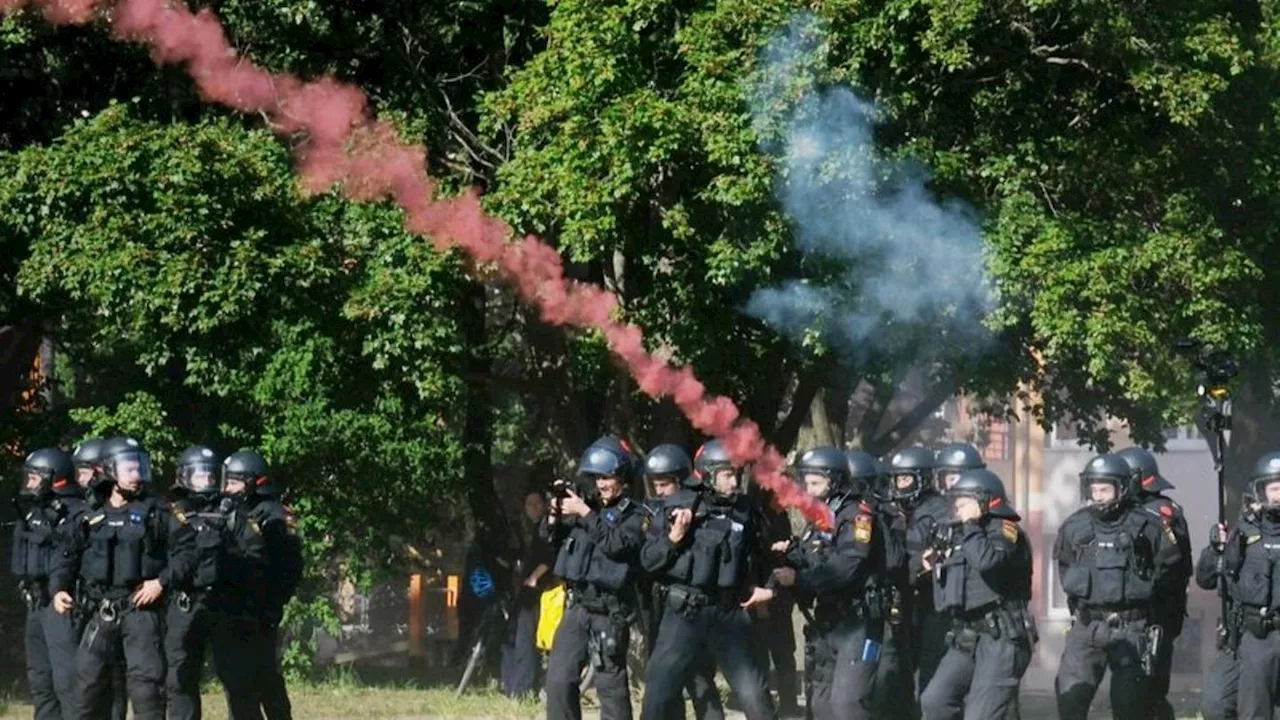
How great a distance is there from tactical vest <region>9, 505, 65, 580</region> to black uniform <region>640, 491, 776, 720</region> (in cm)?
373

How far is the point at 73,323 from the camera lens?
23.0 m

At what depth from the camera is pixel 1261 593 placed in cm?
1422

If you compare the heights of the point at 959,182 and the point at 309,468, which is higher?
the point at 959,182

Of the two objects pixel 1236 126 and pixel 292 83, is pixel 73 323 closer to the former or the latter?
pixel 292 83

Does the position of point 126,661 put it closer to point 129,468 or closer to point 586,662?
point 129,468

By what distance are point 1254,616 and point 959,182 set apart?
518 cm

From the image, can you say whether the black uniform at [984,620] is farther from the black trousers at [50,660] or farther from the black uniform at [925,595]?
the black trousers at [50,660]

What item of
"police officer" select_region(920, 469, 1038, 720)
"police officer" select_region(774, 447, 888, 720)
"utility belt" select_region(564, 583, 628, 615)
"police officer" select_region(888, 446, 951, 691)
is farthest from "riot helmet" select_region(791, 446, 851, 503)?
"utility belt" select_region(564, 583, 628, 615)

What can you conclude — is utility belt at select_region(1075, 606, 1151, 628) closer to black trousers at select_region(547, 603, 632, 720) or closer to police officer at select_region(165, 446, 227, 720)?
black trousers at select_region(547, 603, 632, 720)

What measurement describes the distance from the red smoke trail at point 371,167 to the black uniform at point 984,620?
4.28 m

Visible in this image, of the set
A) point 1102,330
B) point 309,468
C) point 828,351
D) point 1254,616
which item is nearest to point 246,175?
point 309,468

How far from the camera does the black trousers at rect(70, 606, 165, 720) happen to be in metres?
14.1

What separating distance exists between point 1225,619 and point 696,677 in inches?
132

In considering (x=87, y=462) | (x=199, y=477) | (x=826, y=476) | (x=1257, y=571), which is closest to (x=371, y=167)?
(x=87, y=462)
